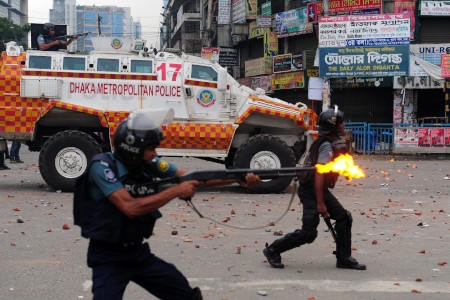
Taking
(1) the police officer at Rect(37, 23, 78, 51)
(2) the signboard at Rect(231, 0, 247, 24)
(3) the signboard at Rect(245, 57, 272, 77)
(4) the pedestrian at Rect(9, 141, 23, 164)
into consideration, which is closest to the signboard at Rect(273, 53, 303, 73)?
(3) the signboard at Rect(245, 57, 272, 77)

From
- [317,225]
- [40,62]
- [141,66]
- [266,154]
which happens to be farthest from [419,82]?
[317,225]

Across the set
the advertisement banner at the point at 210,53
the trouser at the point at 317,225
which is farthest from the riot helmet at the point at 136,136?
the advertisement banner at the point at 210,53

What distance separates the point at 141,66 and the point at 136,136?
9907 millimetres

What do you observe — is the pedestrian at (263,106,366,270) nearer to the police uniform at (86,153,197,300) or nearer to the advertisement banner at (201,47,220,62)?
the police uniform at (86,153,197,300)

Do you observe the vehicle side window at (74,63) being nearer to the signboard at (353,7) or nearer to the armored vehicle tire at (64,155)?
the armored vehicle tire at (64,155)

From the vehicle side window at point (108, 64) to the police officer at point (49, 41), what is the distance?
→ 129 cm

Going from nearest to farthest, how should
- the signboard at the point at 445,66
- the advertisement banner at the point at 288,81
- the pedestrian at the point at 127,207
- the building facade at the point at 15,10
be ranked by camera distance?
the pedestrian at the point at 127,207 → the signboard at the point at 445,66 → the advertisement banner at the point at 288,81 → the building facade at the point at 15,10

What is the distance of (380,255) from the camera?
308 inches

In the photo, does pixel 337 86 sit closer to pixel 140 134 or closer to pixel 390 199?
pixel 390 199

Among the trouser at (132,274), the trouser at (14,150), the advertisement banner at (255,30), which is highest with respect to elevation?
the advertisement banner at (255,30)

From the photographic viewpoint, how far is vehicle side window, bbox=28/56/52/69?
13.4 meters

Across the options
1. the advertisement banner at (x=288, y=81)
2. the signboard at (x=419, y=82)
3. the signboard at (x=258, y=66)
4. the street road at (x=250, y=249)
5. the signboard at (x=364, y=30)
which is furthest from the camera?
the signboard at (x=258, y=66)

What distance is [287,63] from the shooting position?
3262cm

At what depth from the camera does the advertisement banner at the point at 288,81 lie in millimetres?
31659
